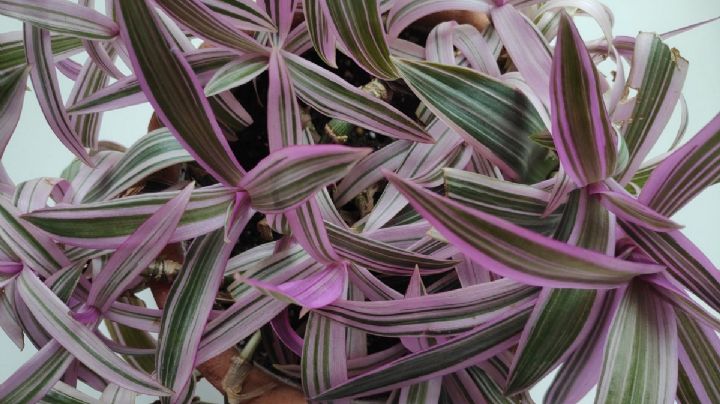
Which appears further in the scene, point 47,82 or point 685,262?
point 47,82

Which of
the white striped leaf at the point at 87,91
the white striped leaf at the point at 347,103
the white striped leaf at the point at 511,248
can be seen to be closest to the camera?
the white striped leaf at the point at 511,248

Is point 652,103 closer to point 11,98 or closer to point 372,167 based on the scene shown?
point 372,167

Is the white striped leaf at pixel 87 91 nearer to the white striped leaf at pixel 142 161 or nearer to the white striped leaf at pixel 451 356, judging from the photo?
the white striped leaf at pixel 142 161

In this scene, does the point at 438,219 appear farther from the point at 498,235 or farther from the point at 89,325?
the point at 89,325

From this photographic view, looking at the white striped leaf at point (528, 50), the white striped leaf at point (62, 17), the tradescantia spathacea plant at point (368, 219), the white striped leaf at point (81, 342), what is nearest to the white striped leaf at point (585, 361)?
the tradescantia spathacea plant at point (368, 219)

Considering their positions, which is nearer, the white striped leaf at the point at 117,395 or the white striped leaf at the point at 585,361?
the white striped leaf at the point at 585,361

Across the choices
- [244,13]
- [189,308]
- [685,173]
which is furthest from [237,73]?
[685,173]

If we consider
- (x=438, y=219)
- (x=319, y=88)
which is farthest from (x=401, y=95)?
(x=438, y=219)

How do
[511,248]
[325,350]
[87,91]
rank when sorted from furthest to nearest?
[87,91], [325,350], [511,248]
